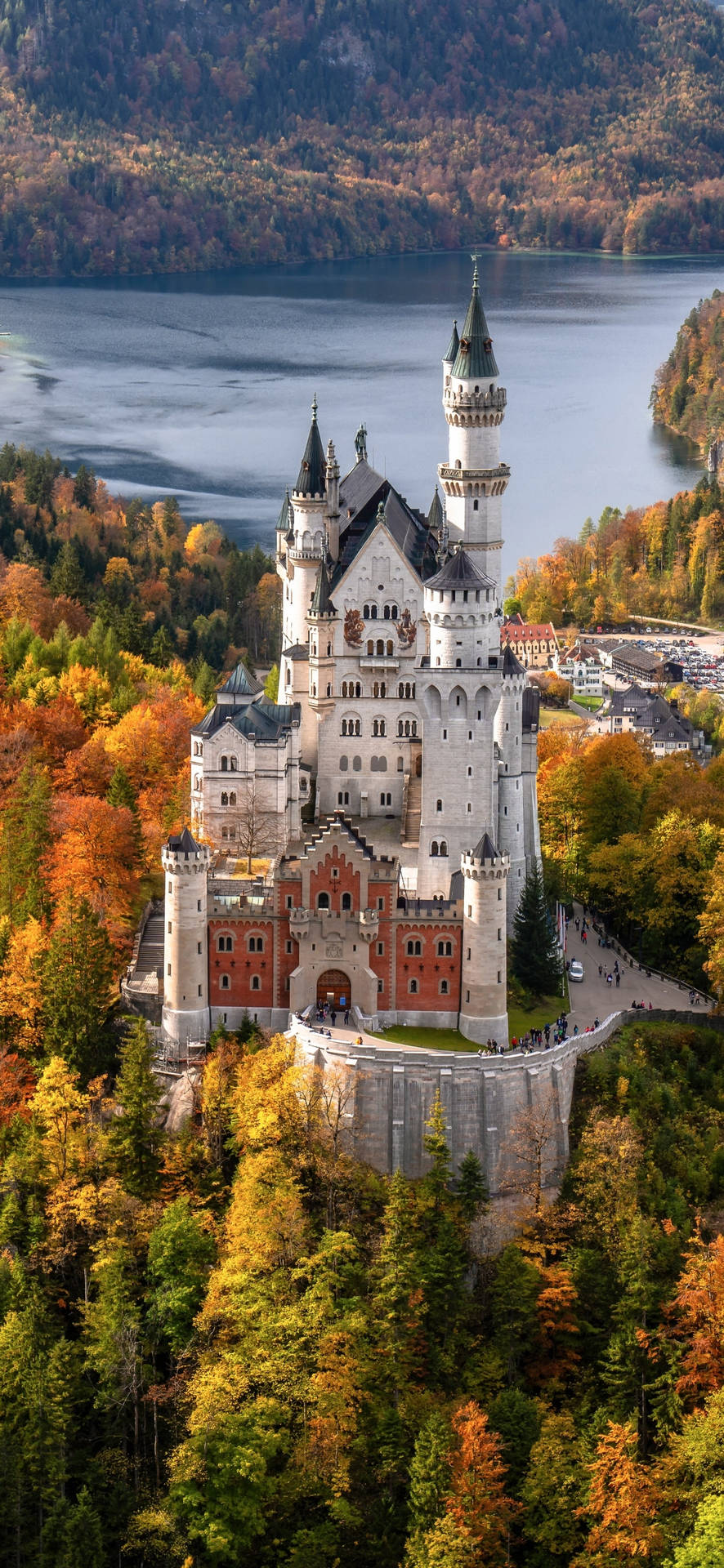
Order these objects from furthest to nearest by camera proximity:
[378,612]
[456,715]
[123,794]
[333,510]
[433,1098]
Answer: [123,794], [333,510], [378,612], [456,715], [433,1098]

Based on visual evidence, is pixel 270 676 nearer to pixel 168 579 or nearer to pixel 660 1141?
pixel 168 579

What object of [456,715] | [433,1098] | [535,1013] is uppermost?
[456,715]

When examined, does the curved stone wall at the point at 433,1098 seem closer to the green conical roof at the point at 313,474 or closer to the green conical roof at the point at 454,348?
the green conical roof at the point at 313,474

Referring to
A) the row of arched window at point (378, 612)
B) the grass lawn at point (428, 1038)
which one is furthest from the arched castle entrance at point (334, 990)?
the row of arched window at point (378, 612)

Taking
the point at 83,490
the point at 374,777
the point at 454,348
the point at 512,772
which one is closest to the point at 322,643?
the point at 374,777

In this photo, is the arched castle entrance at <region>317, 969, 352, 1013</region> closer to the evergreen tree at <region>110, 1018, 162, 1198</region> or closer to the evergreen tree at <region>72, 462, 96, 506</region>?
the evergreen tree at <region>110, 1018, 162, 1198</region>

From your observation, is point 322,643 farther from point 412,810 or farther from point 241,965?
point 241,965
